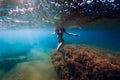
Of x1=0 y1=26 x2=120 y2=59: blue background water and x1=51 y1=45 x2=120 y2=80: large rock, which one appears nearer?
x1=51 y1=45 x2=120 y2=80: large rock

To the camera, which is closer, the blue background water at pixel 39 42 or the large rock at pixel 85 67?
the large rock at pixel 85 67

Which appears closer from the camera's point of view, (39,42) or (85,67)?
(85,67)

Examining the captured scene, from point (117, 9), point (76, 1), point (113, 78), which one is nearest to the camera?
point (113, 78)

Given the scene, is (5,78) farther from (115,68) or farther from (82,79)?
(115,68)

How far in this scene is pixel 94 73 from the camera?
10.5 metres

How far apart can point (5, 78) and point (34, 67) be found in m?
2.98

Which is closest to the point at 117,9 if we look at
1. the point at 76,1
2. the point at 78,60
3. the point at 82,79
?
the point at 76,1

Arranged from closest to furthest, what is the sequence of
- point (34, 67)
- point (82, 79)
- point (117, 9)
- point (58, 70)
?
point (82, 79)
point (58, 70)
point (117, 9)
point (34, 67)

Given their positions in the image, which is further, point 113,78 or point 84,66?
point 84,66

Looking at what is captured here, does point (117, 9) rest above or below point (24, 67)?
above

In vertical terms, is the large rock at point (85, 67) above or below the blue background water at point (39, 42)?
above

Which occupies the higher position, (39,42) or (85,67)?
(85,67)

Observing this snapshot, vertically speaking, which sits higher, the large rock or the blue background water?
the large rock

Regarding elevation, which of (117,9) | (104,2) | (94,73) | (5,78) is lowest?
(5,78)
